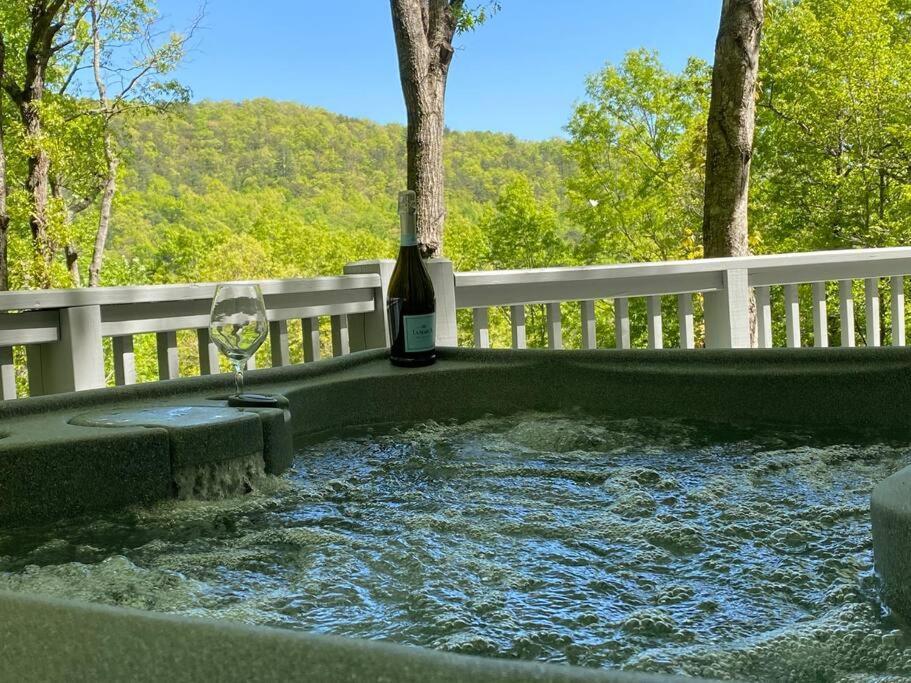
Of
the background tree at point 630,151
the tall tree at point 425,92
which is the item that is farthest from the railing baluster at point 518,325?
the background tree at point 630,151

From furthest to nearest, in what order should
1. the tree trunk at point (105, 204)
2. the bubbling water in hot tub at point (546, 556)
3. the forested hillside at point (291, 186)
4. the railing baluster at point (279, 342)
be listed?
the forested hillside at point (291, 186)
the tree trunk at point (105, 204)
the railing baluster at point (279, 342)
the bubbling water in hot tub at point (546, 556)

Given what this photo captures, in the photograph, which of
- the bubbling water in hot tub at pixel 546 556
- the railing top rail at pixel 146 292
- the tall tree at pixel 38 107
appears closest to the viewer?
the bubbling water in hot tub at pixel 546 556

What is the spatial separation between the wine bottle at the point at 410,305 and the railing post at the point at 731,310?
1531 mm

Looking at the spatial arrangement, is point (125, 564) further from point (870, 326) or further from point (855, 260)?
point (870, 326)

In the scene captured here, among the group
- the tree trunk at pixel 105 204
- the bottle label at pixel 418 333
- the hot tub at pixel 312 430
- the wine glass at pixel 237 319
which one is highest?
the tree trunk at pixel 105 204

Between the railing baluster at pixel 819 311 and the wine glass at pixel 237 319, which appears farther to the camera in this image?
the railing baluster at pixel 819 311

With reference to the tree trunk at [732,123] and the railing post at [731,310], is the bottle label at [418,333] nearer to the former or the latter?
the railing post at [731,310]

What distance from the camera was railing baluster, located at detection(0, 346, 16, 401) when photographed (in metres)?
2.46

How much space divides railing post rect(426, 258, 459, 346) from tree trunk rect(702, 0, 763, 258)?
2.78 m

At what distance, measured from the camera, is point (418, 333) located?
7.34 feet

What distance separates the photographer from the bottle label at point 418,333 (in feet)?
7.31

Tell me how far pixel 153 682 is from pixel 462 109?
121 ft

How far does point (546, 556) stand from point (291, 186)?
3088 centimetres

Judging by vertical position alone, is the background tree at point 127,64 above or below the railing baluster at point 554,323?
above
